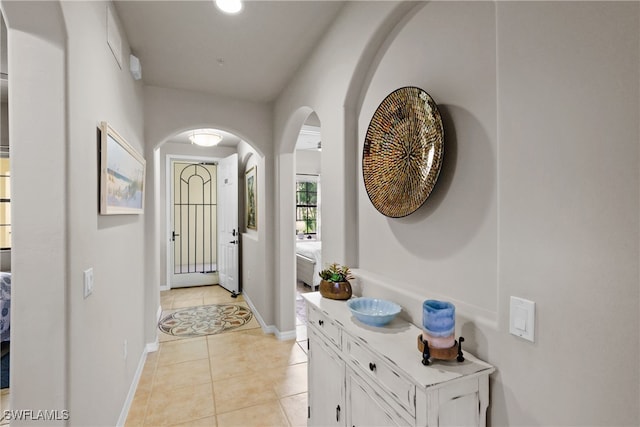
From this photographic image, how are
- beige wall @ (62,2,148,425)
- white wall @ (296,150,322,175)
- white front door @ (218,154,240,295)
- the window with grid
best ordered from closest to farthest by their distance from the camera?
1. beige wall @ (62,2,148,425)
2. white front door @ (218,154,240,295)
3. white wall @ (296,150,322,175)
4. the window with grid

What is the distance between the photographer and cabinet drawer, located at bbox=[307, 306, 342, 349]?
1.51 m

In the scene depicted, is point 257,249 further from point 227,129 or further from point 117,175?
point 117,175

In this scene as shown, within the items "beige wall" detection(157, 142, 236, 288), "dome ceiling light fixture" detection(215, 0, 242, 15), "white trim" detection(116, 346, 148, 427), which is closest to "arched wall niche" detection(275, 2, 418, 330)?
"dome ceiling light fixture" detection(215, 0, 242, 15)

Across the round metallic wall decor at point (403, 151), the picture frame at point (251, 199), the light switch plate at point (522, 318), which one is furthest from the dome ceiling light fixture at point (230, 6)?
the picture frame at point (251, 199)

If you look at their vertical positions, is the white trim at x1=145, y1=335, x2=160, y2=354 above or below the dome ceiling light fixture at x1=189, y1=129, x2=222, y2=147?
below

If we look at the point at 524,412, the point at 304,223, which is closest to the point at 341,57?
the point at 524,412

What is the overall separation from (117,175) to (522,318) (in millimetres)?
2143

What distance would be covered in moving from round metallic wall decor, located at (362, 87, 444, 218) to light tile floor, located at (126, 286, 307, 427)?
5.43ft

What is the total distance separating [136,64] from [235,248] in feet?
10.1

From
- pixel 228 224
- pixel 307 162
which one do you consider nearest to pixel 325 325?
pixel 228 224

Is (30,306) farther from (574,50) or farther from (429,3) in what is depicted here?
(429,3)

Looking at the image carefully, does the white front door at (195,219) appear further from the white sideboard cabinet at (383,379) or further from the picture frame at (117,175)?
the white sideboard cabinet at (383,379)

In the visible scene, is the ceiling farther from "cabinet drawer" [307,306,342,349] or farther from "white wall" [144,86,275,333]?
"cabinet drawer" [307,306,342,349]

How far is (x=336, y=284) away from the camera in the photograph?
1792 millimetres
